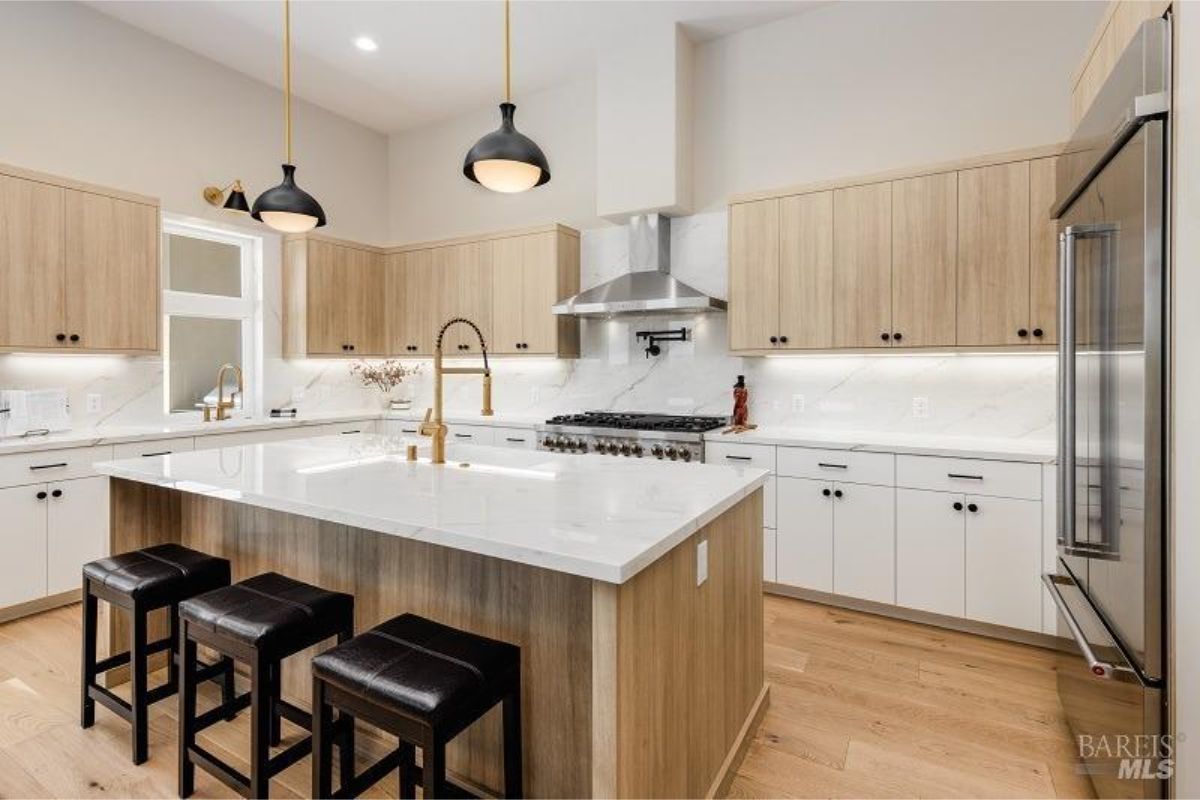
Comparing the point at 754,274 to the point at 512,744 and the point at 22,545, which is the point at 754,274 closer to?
the point at 512,744

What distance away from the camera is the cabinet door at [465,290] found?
5020mm

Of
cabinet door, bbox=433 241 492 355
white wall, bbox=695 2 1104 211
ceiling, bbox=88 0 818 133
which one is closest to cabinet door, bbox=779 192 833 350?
white wall, bbox=695 2 1104 211

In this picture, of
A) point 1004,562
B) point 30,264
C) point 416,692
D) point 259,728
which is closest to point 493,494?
point 416,692

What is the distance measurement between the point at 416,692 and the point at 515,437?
3.15 metres

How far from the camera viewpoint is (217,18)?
403 centimetres

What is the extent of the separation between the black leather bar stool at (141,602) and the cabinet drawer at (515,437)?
7.66 ft

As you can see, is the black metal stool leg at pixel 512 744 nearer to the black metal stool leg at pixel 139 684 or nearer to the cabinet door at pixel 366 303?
the black metal stool leg at pixel 139 684

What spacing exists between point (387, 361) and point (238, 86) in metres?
2.43

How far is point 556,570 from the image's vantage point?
1.44 metres

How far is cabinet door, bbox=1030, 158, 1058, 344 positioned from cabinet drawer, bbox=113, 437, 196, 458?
470 centimetres

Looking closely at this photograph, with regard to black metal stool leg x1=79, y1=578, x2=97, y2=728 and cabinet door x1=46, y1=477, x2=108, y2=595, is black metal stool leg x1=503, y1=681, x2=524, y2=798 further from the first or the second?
cabinet door x1=46, y1=477, x2=108, y2=595

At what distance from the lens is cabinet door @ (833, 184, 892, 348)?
3508 millimetres

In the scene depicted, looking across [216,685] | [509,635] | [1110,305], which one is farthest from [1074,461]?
[216,685]

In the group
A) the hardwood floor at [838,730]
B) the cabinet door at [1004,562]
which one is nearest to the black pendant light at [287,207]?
the hardwood floor at [838,730]
